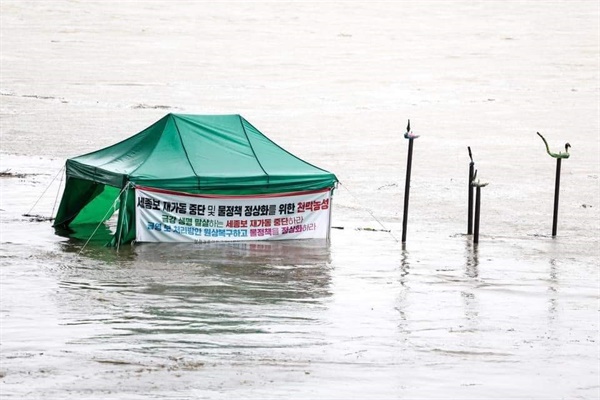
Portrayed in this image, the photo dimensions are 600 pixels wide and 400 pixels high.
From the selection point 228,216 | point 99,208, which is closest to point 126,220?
point 228,216

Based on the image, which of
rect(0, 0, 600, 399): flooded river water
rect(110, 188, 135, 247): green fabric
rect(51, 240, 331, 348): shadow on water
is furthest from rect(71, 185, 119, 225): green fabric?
rect(110, 188, 135, 247): green fabric

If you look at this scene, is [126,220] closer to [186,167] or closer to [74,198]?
Result: [186,167]

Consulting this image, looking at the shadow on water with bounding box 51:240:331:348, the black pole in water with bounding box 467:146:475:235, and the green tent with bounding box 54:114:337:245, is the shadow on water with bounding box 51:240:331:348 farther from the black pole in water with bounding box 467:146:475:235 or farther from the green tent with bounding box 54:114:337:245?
the black pole in water with bounding box 467:146:475:235

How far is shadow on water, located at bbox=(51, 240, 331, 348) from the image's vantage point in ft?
49.1

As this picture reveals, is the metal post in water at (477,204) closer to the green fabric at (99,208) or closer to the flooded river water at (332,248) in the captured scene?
the flooded river water at (332,248)

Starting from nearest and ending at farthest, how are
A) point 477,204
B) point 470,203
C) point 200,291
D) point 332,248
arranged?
1. point 200,291
2. point 332,248
3. point 477,204
4. point 470,203

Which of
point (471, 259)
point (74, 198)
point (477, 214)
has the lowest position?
point (471, 259)

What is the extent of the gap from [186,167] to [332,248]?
2935 mm

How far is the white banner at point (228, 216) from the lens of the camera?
20.8 m

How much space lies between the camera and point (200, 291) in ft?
57.8

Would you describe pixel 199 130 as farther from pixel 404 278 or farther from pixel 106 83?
pixel 106 83

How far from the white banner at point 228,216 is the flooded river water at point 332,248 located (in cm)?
24

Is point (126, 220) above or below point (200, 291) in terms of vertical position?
above

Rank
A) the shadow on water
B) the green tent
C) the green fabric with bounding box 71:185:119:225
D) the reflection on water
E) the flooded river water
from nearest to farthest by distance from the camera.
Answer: the flooded river water → the shadow on water → the reflection on water → the green tent → the green fabric with bounding box 71:185:119:225
